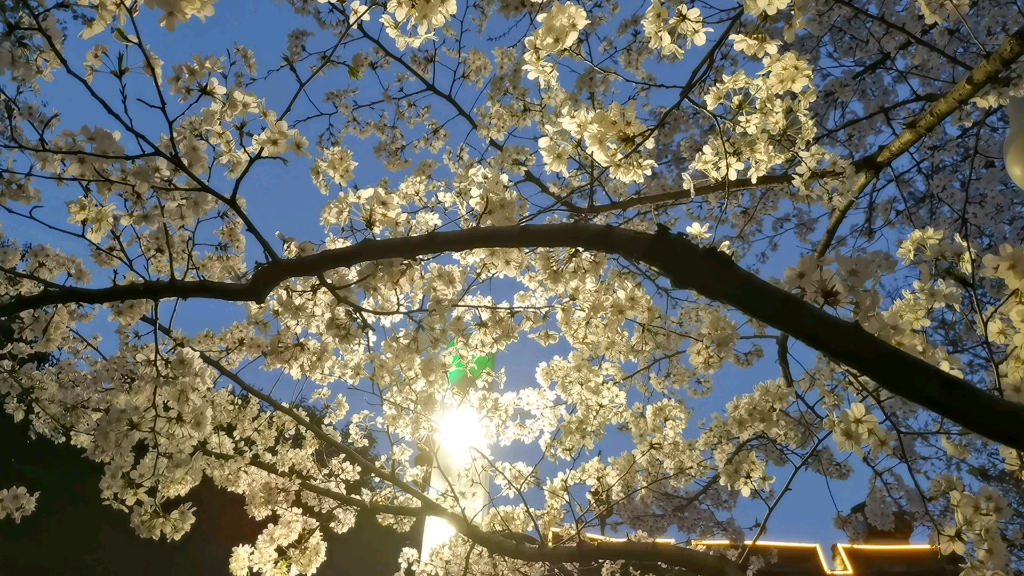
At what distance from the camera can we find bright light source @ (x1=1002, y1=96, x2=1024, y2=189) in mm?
1213

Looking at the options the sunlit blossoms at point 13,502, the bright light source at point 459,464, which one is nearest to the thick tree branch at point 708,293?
the bright light source at point 459,464

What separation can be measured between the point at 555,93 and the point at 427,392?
257 cm

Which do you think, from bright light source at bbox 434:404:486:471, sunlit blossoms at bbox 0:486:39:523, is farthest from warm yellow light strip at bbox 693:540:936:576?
sunlit blossoms at bbox 0:486:39:523

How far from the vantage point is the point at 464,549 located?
5566mm

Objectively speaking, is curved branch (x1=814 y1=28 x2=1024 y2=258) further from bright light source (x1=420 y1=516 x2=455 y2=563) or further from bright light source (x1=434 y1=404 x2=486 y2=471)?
bright light source (x1=420 y1=516 x2=455 y2=563)

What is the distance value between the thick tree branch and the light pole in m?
1.74

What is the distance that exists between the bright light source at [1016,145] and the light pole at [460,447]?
3.13 meters

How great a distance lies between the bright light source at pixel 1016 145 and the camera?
121cm

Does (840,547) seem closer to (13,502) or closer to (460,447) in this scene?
(460,447)

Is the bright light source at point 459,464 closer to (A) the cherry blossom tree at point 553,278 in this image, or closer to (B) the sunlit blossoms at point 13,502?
(A) the cherry blossom tree at point 553,278

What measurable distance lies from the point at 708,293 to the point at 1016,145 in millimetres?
891

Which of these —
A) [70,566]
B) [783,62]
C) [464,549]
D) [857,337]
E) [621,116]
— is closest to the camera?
[857,337]

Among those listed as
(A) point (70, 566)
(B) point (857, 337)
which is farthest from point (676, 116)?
(A) point (70, 566)

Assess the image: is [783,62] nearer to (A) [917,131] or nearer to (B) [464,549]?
(A) [917,131]
